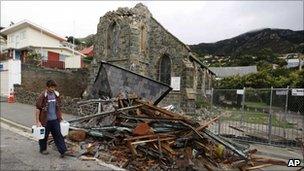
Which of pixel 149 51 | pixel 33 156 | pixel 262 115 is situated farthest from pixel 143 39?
pixel 33 156

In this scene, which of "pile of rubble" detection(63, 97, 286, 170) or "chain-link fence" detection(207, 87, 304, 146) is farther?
"chain-link fence" detection(207, 87, 304, 146)

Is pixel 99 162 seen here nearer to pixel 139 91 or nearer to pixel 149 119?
pixel 149 119

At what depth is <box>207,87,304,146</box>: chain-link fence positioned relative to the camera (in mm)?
14516

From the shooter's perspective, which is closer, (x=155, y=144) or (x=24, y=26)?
(x=155, y=144)

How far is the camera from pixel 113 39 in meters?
33.8

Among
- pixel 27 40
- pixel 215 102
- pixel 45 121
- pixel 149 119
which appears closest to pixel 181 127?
pixel 149 119

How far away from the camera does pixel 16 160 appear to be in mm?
9117

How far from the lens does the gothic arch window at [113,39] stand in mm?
33281

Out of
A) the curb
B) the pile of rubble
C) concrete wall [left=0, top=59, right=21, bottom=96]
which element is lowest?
the curb

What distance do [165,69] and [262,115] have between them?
18060mm

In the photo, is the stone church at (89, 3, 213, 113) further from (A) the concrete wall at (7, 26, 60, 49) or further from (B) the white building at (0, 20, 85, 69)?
(A) the concrete wall at (7, 26, 60, 49)

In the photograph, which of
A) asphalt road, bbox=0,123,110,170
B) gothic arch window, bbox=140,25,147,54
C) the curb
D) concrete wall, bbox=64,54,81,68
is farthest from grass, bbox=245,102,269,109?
concrete wall, bbox=64,54,81,68

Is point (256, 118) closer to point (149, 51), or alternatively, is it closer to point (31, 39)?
point (149, 51)

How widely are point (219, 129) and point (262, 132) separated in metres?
1.75
